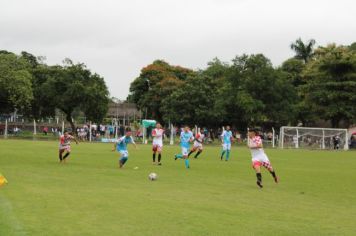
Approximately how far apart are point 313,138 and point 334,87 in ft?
28.4

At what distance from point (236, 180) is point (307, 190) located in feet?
9.67

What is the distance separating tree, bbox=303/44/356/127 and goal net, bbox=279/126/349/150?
4.51 m

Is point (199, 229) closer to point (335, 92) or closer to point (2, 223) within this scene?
point (2, 223)

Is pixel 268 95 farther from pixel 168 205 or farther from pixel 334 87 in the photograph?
pixel 168 205

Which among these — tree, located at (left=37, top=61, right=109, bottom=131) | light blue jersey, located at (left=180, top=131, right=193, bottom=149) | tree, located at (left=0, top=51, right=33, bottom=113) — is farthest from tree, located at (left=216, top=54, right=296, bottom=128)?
light blue jersey, located at (left=180, top=131, right=193, bottom=149)

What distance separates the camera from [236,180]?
61.3ft

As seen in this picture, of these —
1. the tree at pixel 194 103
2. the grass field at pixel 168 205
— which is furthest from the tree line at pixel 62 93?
the grass field at pixel 168 205

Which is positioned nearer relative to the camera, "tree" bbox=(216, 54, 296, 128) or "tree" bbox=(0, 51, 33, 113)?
Result: "tree" bbox=(0, 51, 33, 113)

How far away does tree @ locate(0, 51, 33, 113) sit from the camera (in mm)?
52969

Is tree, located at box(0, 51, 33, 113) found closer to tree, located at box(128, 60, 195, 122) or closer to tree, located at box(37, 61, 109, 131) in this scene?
tree, located at box(37, 61, 109, 131)

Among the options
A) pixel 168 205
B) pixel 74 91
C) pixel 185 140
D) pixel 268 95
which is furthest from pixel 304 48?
pixel 168 205

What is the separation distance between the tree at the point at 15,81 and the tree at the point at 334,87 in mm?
31648

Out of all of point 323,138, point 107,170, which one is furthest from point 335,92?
point 107,170

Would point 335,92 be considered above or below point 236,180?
above
